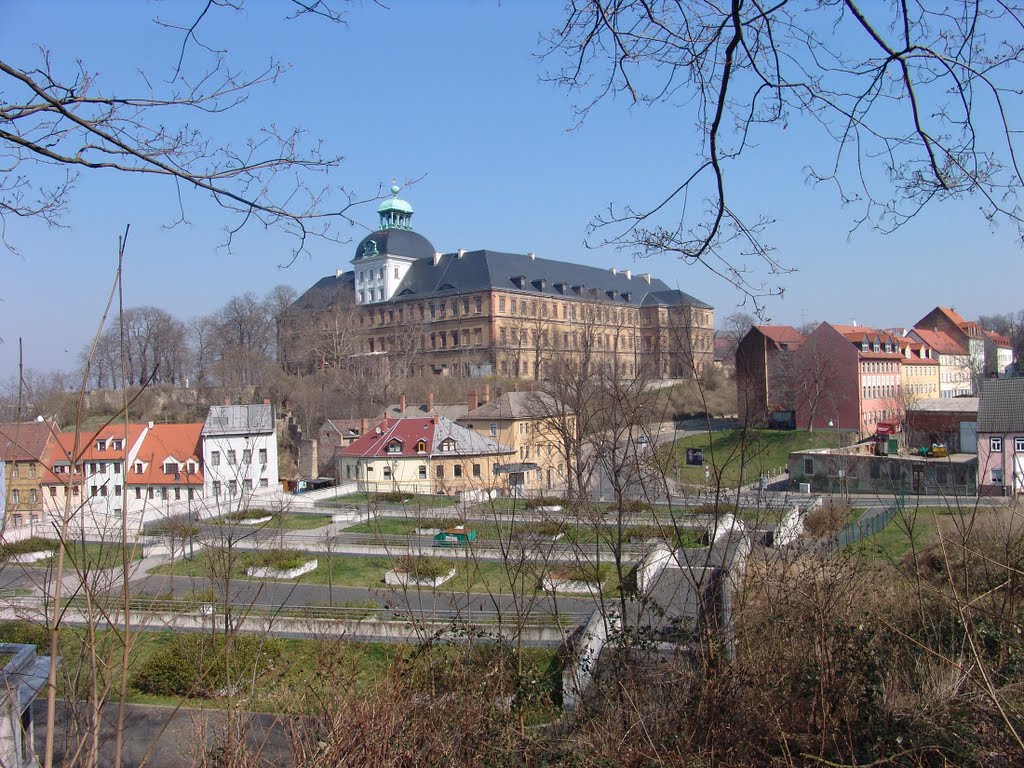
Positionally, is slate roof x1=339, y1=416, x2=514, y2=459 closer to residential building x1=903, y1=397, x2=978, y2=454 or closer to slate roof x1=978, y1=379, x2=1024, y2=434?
slate roof x1=978, y1=379, x2=1024, y2=434

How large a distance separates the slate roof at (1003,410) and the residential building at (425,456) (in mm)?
16866

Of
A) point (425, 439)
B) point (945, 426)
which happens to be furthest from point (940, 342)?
point (425, 439)

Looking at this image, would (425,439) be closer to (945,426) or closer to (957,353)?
(945,426)

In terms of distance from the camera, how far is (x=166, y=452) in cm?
3450

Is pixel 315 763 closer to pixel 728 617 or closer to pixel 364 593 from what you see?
pixel 728 617

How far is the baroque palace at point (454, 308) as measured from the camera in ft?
192

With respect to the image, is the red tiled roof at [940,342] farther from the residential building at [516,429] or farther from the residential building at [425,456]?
the residential building at [425,456]

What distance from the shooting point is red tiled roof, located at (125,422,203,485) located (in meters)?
33.6

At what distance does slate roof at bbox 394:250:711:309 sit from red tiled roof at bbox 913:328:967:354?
17351 millimetres

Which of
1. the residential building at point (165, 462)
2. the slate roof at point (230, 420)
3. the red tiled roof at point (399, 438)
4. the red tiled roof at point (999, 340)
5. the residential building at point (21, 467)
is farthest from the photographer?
the red tiled roof at point (999, 340)

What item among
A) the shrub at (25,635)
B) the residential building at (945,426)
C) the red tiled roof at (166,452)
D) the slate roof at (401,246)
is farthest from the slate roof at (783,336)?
the shrub at (25,635)

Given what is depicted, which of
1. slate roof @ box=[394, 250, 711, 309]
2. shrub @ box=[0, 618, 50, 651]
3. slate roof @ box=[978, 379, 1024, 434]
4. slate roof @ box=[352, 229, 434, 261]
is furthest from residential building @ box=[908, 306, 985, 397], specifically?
shrub @ box=[0, 618, 50, 651]

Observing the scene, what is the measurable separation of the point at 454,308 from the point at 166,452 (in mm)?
32198

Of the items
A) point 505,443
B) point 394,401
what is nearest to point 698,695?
point 505,443
